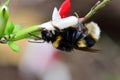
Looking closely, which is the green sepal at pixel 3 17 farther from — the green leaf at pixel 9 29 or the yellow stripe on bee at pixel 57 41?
the yellow stripe on bee at pixel 57 41

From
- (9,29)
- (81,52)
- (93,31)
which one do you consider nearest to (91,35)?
(93,31)

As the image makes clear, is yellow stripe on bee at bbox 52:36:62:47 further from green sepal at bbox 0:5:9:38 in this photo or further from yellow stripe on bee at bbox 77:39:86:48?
green sepal at bbox 0:5:9:38

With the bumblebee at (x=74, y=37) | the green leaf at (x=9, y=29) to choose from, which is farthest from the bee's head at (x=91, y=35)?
the green leaf at (x=9, y=29)

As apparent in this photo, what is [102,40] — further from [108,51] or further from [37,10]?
[37,10]

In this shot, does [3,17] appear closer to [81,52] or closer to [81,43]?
[81,43]

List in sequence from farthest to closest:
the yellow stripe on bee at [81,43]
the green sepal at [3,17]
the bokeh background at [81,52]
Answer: the bokeh background at [81,52] → the yellow stripe on bee at [81,43] → the green sepal at [3,17]

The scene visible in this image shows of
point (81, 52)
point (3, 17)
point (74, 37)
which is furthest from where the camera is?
point (81, 52)

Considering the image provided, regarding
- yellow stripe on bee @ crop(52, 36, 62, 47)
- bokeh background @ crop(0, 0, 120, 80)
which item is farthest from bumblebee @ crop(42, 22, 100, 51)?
bokeh background @ crop(0, 0, 120, 80)
